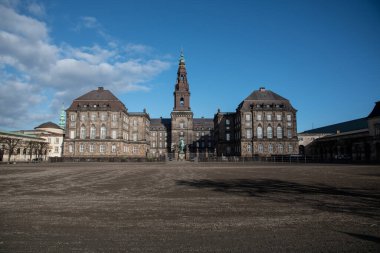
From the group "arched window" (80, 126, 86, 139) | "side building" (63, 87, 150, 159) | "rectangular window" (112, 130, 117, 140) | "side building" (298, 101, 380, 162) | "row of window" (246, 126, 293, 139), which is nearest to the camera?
"side building" (298, 101, 380, 162)

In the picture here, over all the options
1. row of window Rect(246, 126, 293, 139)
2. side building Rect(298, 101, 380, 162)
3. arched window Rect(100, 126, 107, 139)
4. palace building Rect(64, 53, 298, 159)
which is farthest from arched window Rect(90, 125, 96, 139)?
side building Rect(298, 101, 380, 162)

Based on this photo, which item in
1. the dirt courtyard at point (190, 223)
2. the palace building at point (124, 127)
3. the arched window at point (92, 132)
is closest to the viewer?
the dirt courtyard at point (190, 223)

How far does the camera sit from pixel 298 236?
575 centimetres

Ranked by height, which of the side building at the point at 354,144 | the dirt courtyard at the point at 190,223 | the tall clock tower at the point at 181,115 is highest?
the tall clock tower at the point at 181,115

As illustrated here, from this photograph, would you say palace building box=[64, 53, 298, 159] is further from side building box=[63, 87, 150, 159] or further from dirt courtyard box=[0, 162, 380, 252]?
dirt courtyard box=[0, 162, 380, 252]

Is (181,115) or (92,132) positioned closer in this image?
(92,132)

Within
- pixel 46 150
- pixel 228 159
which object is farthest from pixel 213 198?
pixel 46 150

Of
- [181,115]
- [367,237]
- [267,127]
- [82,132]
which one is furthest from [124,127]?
[367,237]

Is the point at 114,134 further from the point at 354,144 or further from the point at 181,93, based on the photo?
the point at 354,144

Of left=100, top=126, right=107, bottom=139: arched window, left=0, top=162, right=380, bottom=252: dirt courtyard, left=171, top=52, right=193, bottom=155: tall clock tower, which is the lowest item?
left=0, top=162, right=380, bottom=252: dirt courtyard

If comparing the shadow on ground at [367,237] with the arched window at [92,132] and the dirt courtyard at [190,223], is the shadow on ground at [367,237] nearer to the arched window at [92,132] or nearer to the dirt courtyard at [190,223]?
the dirt courtyard at [190,223]

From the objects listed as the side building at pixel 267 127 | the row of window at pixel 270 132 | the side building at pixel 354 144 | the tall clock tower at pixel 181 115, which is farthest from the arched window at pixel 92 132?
the side building at pixel 354 144

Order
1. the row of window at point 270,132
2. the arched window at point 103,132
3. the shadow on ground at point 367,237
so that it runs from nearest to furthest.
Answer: the shadow on ground at point 367,237 → the row of window at point 270,132 → the arched window at point 103,132

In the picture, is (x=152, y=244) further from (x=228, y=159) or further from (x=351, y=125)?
(x=351, y=125)
